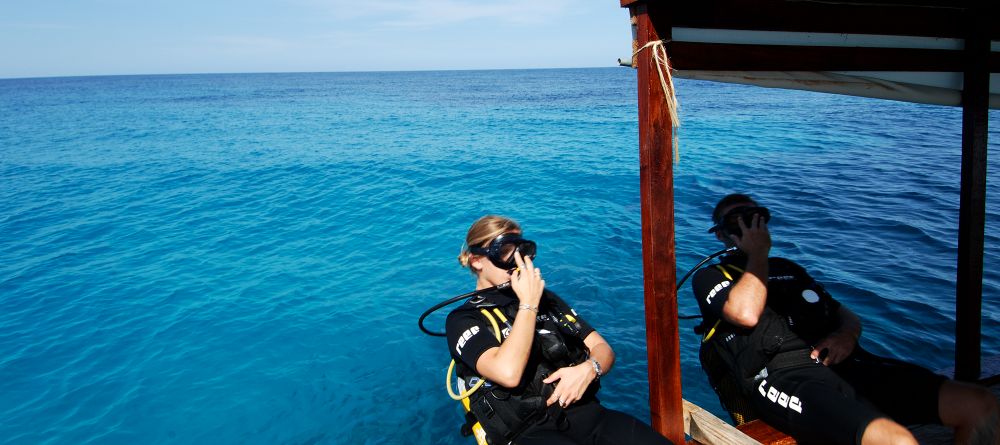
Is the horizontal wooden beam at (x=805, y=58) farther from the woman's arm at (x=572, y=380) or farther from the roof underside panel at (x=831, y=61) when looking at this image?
the woman's arm at (x=572, y=380)

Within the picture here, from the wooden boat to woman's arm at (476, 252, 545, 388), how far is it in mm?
584

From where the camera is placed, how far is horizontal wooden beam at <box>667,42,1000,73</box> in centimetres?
271

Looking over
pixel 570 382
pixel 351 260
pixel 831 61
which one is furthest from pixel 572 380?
pixel 351 260

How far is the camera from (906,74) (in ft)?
11.7

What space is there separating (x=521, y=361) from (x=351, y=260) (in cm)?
830

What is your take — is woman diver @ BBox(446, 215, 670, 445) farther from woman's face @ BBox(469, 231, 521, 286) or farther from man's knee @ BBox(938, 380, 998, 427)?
man's knee @ BBox(938, 380, 998, 427)

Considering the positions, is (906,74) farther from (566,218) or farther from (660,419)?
(566,218)

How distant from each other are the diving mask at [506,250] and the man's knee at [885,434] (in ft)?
5.58

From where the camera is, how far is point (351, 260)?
34.5 feet

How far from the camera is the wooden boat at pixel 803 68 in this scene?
8.59 ft

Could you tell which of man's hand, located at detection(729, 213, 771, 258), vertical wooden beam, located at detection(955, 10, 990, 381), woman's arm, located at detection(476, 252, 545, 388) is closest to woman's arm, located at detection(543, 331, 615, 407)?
woman's arm, located at detection(476, 252, 545, 388)

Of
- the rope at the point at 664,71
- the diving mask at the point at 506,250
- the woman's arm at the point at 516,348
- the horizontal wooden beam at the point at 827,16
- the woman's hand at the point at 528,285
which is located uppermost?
the horizontal wooden beam at the point at 827,16

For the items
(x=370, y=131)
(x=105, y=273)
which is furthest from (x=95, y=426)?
(x=370, y=131)

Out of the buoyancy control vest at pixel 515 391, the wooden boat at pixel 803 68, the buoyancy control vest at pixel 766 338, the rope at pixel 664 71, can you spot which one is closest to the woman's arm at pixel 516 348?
the buoyancy control vest at pixel 515 391
